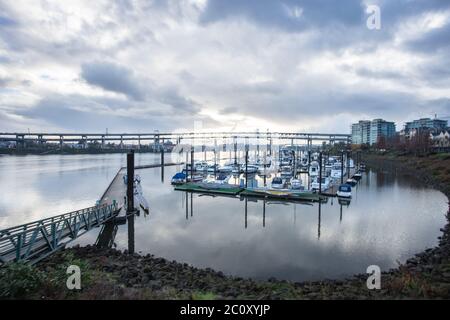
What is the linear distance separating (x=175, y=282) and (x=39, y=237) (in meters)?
5.35

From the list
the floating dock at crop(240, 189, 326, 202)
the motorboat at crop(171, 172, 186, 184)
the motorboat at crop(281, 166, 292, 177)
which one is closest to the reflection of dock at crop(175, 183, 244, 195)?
the floating dock at crop(240, 189, 326, 202)

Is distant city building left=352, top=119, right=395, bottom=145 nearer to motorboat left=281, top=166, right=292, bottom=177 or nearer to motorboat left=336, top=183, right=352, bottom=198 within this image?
motorboat left=281, top=166, right=292, bottom=177

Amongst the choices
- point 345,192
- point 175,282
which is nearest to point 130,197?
point 175,282

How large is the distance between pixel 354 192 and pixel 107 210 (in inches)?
884

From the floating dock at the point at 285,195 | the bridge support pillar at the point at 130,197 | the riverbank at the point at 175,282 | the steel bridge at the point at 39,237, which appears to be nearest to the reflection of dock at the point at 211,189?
the floating dock at the point at 285,195

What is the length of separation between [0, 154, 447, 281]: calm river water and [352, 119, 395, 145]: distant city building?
10493cm

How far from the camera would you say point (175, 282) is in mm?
7355

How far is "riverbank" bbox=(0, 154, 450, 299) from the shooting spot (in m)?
4.73

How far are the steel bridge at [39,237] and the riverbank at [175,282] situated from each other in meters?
0.53

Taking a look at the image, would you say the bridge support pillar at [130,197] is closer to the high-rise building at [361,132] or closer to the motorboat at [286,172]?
the motorboat at [286,172]

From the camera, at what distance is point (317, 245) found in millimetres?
12039

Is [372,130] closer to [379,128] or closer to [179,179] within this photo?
[379,128]

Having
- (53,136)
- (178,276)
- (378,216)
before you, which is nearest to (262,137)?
(53,136)

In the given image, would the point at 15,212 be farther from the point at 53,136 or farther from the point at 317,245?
the point at 53,136
